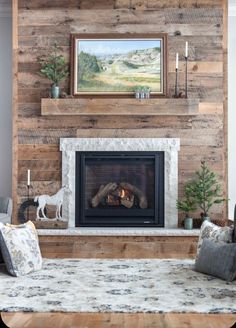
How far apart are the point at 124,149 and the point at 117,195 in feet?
1.73

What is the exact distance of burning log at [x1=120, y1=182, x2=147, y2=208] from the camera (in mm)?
6641

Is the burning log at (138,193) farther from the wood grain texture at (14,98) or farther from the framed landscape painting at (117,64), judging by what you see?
the wood grain texture at (14,98)

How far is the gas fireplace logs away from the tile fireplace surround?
271 mm

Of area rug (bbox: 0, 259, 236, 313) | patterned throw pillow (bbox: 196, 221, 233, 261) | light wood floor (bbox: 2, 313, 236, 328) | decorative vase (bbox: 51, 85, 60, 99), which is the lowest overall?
light wood floor (bbox: 2, 313, 236, 328)

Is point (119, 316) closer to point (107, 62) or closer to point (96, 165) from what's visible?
point (96, 165)

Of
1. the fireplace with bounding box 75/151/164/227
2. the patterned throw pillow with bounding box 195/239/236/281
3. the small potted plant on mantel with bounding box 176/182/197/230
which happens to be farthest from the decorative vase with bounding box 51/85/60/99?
the patterned throw pillow with bounding box 195/239/236/281

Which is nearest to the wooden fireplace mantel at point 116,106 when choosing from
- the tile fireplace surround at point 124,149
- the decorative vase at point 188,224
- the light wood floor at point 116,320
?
the tile fireplace surround at point 124,149

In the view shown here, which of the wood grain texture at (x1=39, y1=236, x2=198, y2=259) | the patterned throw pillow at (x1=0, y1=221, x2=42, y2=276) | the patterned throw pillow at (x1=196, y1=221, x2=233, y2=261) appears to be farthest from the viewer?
the wood grain texture at (x1=39, y1=236, x2=198, y2=259)

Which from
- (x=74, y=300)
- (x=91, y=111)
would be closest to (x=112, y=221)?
(x=91, y=111)

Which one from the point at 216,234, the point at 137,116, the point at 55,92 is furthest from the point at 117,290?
the point at 55,92

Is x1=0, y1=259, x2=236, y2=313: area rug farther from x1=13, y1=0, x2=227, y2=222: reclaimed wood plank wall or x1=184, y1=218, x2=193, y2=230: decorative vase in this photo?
x1=13, y1=0, x2=227, y2=222: reclaimed wood plank wall

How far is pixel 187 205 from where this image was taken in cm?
644

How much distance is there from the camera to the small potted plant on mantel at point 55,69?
21.3 feet

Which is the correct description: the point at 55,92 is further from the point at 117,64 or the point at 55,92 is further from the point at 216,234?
the point at 216,234
